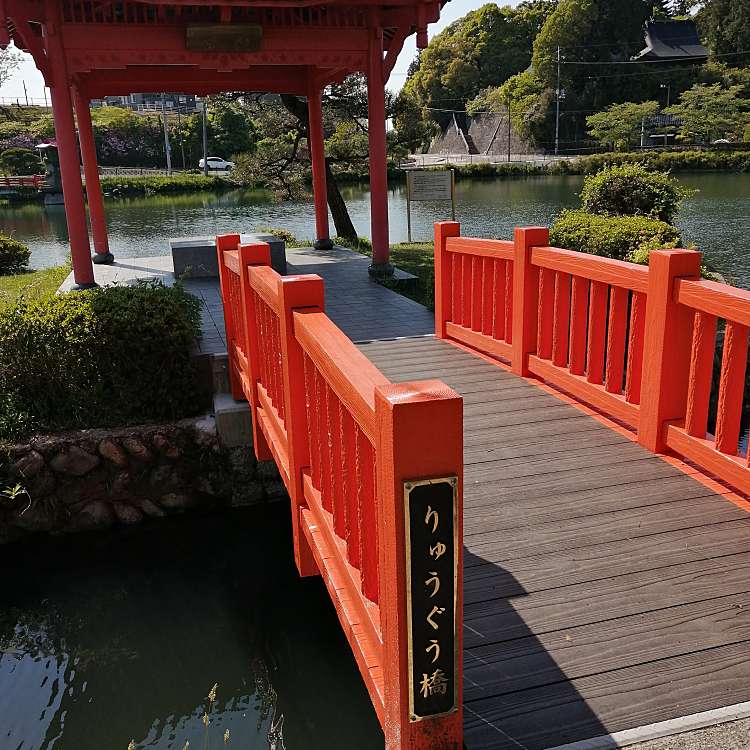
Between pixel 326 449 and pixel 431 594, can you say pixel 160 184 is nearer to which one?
pixel 326 449

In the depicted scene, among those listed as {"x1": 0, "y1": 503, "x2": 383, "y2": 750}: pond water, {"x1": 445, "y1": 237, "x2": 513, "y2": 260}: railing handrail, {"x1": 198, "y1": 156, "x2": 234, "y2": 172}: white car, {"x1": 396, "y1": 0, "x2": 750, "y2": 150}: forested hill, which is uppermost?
{"x1": 396, "y1": 0, "x2": 750, "y2": 150}: forested hill

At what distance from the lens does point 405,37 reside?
9.05 meters

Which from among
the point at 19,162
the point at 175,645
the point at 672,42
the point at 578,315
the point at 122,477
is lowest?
the point at 175,645

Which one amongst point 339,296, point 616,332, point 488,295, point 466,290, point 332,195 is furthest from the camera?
point 332,195

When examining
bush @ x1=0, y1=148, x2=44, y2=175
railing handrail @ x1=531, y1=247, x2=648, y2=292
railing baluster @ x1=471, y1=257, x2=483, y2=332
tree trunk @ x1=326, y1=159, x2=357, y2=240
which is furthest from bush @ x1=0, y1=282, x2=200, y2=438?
bush @ x1=0, y1=148, x2=44, y2=175

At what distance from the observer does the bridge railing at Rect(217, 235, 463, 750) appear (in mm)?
1713

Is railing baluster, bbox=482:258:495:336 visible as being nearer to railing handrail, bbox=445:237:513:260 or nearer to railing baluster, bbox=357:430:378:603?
railing handrail, bbox=445:237:513:260

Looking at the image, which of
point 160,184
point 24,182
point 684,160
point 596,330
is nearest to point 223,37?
point 596,330

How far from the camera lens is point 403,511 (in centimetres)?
175

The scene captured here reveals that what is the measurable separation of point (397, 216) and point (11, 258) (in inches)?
568

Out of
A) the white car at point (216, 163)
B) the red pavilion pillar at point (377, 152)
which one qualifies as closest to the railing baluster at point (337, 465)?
the red pavilion pillar at point (377, 152)

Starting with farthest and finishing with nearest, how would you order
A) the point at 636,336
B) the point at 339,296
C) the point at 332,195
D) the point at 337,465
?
1. the point at 332,195
2. the point at 339,296
3. the point at 636,336
4. the point at 337,465

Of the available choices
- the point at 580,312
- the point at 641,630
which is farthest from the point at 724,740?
the point at 580,312

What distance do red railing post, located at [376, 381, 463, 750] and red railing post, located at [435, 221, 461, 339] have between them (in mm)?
4384
